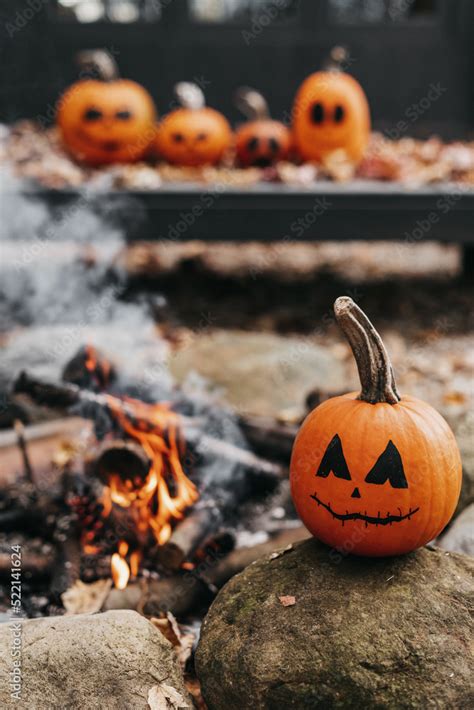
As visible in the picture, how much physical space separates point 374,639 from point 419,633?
0.45 ft

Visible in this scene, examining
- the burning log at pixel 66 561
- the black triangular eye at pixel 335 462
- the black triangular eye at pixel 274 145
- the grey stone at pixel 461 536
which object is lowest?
the burning log at pixel 66 561

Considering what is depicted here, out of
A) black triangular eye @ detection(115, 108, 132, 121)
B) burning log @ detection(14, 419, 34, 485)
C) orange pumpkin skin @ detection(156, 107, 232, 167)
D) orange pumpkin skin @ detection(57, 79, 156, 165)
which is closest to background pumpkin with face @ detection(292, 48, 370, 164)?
orange pumpkin skin @ detection(156, 107, 232, 167)

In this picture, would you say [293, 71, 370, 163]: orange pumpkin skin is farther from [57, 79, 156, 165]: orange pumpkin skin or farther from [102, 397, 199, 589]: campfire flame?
[102, 397, 199, 589]: campfire flame

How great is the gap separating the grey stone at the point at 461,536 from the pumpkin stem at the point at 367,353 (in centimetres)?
82

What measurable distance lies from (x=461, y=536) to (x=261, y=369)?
2477mm

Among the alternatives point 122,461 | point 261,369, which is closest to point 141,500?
point 122,461

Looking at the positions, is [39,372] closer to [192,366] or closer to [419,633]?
[192,366]

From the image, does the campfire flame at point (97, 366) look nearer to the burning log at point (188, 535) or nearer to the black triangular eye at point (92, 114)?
the burning log at point (188, 535)

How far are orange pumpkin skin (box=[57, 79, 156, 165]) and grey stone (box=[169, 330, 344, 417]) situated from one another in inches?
84.0

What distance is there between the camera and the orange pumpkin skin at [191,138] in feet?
22.8

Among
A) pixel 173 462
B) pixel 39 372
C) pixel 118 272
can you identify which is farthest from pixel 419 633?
pixel 118 272

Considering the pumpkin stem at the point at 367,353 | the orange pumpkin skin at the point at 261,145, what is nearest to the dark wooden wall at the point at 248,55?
the orange pumpkin skin at the point at 261,145

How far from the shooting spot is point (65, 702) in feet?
7.37

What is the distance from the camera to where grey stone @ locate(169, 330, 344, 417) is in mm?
5039
